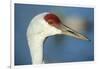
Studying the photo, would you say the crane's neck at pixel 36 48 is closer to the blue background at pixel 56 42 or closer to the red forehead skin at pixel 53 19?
the blue background at pixel 56 42

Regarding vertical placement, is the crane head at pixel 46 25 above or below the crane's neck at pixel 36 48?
above

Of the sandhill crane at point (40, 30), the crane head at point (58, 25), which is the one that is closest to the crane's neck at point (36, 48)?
the sandhill crane at point (40, 30)

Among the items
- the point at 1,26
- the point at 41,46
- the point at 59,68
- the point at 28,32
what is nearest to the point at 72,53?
the point at 59,68

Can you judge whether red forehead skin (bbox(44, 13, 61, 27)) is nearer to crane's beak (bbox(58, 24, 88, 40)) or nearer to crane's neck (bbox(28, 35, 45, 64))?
crane's beak (bbox(58, 24, 88, 40))

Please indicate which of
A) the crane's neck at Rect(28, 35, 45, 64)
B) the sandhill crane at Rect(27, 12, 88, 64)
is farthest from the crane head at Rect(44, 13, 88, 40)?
the crane's neck at Rect(28, 35, 45, 64)

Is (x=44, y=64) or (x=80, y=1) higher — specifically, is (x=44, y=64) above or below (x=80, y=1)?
below

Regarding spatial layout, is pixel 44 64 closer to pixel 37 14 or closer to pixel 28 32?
pixel 28 32
